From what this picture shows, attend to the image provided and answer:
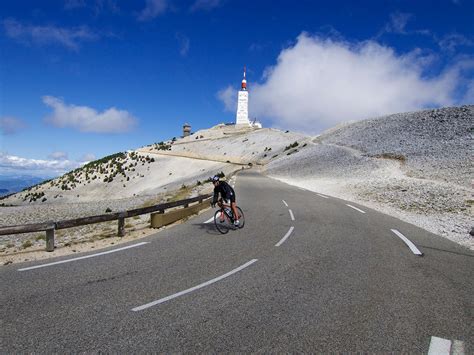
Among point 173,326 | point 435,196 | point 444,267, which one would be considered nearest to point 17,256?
point 173,326

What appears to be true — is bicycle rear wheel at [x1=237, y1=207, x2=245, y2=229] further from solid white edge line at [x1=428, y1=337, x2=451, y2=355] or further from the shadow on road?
solid white edge line at [x1=428, y1=337, x2=451, y2=355]

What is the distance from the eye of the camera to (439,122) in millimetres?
48594

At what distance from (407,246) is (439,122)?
154 ft

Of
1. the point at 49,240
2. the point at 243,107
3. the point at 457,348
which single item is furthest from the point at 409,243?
the point at 243,107

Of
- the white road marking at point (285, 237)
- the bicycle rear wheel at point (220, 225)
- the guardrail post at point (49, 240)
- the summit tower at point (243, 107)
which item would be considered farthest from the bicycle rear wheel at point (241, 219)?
the summit tower at point (243, 107)

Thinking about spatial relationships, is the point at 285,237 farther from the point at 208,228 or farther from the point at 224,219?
the point at 208,228

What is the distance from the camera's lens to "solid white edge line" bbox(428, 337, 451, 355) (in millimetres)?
4188

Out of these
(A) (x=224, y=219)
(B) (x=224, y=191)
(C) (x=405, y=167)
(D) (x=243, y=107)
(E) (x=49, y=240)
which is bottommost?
(E) (x=49, y=240)

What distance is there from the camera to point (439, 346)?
14.2 ft

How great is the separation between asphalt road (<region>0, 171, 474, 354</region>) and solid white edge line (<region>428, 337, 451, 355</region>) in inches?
2.7

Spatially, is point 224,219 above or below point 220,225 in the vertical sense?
above

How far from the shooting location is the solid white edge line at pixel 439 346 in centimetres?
419

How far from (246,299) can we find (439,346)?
9.53ft

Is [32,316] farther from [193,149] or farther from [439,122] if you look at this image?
[193,149]
